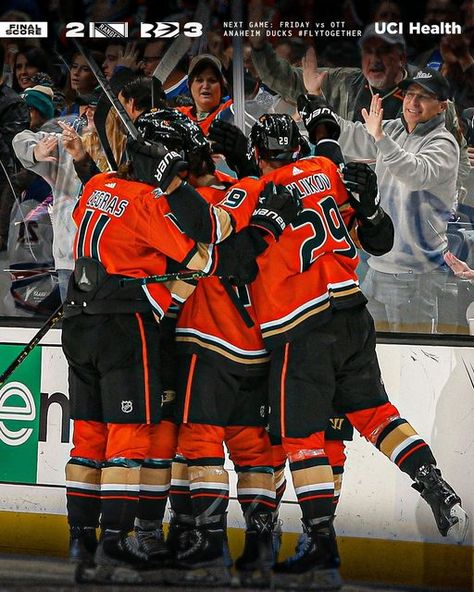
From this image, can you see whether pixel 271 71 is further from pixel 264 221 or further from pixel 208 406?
pixel 208 406

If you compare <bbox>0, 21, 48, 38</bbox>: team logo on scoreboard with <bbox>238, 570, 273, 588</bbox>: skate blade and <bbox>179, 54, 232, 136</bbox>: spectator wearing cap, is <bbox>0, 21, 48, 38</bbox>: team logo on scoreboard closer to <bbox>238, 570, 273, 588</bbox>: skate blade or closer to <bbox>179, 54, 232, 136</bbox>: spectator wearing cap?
<bbox>179, 54, 232, 136</bbox>: spectator wearing cap

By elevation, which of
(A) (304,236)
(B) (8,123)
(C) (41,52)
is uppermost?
(C) (41,52)

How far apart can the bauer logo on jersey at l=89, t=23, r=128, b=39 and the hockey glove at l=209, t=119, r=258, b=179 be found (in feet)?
1.73

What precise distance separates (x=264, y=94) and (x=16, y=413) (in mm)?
1420

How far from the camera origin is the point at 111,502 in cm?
319

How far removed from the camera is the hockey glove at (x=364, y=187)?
10.3 ft

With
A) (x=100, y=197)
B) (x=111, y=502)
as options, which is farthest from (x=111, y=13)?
(x=111, y=502)

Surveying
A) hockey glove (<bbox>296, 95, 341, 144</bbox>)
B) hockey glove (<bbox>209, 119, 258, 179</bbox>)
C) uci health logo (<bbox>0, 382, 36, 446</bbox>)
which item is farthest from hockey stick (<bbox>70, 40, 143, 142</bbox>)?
uci health logo (<bbox>0, 382, 36, 446</bbox>)

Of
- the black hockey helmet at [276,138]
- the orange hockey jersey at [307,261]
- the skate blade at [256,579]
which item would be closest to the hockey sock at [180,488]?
the skate blade at [256,579]

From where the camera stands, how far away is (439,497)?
321cm

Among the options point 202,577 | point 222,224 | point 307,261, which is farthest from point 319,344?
point 202,577

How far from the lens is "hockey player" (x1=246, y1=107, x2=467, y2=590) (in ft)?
10.4

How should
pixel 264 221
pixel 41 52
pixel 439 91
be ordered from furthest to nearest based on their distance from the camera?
pixel 41 52
pixel 439 91
pixel 264 221

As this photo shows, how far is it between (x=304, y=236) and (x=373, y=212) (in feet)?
0.73
